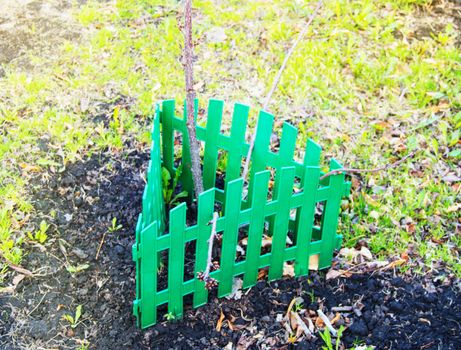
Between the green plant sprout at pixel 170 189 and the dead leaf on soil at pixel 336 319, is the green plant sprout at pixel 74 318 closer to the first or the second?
the green plant sprout at pixel 170 189

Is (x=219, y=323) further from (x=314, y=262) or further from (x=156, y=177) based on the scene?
(x=156, y=177)

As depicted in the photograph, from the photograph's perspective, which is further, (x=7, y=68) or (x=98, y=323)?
(x=7, y=68)

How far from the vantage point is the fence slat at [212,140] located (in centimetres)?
335

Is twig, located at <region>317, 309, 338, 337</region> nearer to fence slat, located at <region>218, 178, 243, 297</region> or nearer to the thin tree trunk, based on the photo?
fence slat, located at <region>218, 178, 243, 297</region>

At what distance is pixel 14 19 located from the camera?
17.9ft

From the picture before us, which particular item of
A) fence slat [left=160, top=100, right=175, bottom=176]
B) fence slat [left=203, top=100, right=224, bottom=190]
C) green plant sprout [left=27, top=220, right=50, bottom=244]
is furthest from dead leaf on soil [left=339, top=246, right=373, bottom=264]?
green plant sprout [left=27, top=220, right=50, bottom=244]

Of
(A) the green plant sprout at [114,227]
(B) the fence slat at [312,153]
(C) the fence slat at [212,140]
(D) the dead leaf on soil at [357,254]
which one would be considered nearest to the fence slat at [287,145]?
(B) the fence slat at [312,153]

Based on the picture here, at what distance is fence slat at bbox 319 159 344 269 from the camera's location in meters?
3.15

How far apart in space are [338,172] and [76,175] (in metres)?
1.78

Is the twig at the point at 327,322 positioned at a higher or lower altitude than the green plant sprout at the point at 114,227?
lower

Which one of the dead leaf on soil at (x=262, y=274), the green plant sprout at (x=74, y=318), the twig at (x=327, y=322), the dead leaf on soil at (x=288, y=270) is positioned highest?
the dead leaf on soil at (x=288, y=270)

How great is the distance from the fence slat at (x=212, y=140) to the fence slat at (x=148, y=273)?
887mm

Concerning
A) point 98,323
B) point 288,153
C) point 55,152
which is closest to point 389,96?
point 288,153

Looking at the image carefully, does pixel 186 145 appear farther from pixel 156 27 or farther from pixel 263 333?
pixel 156 27
